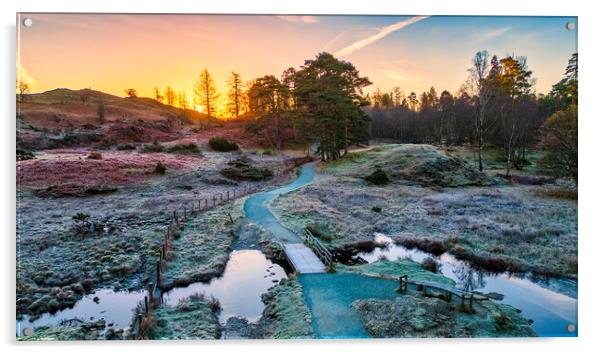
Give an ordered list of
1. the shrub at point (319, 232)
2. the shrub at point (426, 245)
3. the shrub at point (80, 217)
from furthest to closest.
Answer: the shrub at point (319, 232) < the shrub at point (80, 217) < the shrub at point (426, 245)

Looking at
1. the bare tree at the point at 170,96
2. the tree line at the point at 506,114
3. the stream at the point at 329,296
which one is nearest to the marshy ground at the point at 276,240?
the stream at the point at 329,296

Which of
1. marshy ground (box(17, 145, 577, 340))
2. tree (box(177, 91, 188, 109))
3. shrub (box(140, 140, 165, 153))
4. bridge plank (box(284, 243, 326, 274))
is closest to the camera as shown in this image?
marshy ground (box(17, 145, 577, 340))

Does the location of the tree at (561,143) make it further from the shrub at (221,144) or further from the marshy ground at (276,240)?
the shrub at (221,144)

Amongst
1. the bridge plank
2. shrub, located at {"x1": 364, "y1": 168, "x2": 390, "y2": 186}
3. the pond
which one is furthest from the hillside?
shrub, located at {"x1": 364, "y1": 168, "x2": 390, "y2": 186}

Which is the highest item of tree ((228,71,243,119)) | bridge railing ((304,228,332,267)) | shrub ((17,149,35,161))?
tree ((228,71,243,119))

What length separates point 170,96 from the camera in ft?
32.3

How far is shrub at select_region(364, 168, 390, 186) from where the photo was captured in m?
20.8

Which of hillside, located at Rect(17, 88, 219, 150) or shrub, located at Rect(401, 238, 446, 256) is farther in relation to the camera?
shrub, located at Rect(401, 238, 446, 256)

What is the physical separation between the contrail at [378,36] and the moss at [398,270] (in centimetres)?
679

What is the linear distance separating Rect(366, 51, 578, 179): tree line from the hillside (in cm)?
867

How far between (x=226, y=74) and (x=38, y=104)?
4.88 m

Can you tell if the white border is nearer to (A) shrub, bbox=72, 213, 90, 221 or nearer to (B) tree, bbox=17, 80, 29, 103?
(B) tree, bbox=17, 80, 29, 103

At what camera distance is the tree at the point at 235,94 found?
32.2 feet
